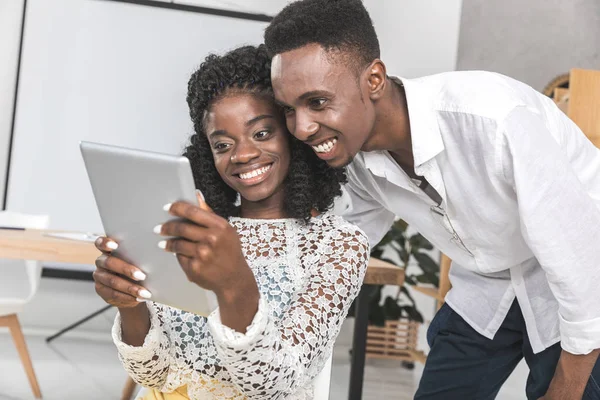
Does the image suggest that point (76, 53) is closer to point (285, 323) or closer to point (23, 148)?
point (23, 148)

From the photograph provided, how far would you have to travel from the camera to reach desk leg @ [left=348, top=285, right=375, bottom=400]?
8.72 feet

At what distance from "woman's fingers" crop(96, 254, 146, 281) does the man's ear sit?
68 cm

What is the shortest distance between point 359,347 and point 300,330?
1.66 m

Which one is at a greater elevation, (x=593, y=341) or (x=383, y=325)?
(x=593, y=341)

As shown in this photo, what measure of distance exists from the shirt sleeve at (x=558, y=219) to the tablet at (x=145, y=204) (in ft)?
2.16

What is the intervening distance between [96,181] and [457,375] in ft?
3.71

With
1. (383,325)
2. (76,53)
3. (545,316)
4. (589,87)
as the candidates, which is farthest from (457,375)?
(76,53)

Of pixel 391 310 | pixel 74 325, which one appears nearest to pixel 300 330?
pixel 391 310

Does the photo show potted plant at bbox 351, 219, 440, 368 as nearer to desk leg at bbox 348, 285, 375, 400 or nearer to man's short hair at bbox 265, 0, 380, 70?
desk leg at bbox 348, 285, 375, 400

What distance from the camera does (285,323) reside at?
1103 millimetres

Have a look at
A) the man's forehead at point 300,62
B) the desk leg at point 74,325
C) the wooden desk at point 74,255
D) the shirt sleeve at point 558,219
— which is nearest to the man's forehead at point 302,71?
the man's forehead at point 300,62

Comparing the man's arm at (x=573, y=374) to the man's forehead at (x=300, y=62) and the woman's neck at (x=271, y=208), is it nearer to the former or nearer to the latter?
the woman's neck at (x=271, y=208)

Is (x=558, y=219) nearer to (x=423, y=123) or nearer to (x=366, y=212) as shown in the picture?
(x=423, y=123)

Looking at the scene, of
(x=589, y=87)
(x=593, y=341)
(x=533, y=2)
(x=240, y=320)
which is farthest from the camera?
(x=533, y=2)
